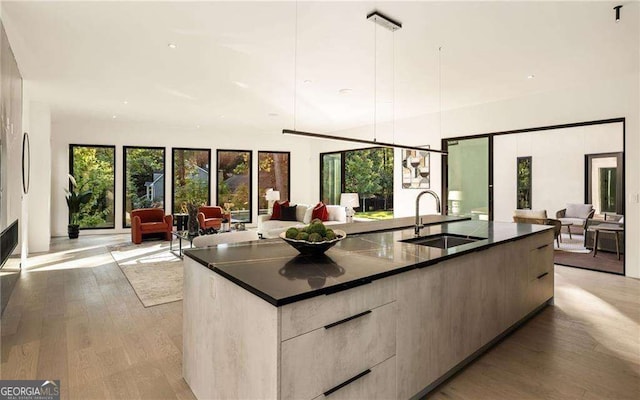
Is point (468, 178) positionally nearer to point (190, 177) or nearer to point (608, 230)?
point (608, 230)

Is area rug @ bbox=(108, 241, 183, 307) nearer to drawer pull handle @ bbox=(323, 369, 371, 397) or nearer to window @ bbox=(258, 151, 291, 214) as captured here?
drawer pull handle @ bbox=(323, 369, 371, 397)

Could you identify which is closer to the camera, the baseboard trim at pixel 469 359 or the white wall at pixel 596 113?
the baseboard trim at pixel 469 359

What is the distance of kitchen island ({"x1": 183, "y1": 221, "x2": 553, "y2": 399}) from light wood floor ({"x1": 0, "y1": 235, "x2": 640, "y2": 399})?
0.21 meters

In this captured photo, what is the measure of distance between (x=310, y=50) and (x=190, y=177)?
22.0ft

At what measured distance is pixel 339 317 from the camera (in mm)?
1535

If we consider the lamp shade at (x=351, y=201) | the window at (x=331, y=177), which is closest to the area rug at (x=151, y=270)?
the lamp shade at (x=351, y=201)

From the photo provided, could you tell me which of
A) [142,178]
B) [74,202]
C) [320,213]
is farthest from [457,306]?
[142,178]

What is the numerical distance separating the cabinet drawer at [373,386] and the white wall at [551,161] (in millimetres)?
7647

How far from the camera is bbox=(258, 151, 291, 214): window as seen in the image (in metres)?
10.5

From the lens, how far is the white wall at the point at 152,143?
8195 millimetres

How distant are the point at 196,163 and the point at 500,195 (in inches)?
333

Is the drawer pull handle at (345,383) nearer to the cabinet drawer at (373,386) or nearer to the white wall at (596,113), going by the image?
the cabinet drawer at (373,386)

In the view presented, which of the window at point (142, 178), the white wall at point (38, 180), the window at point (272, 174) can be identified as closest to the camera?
the white wall at point (38, 180)

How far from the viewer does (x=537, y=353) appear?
8.63 ft
